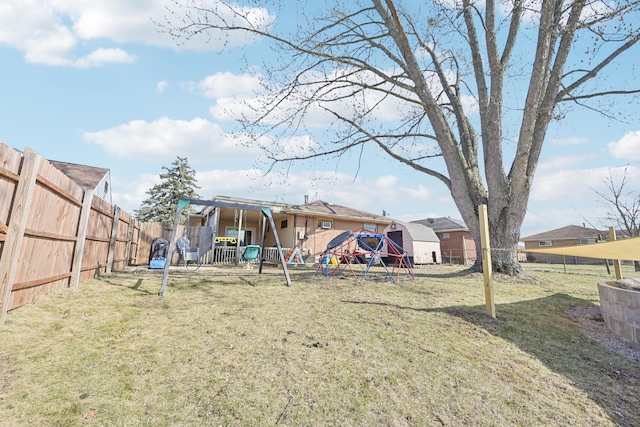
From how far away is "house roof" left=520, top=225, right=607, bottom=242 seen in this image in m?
33.5

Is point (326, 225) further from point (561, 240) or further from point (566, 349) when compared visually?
point (561, 240)

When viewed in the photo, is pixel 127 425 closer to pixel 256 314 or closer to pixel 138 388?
pixel 138 388

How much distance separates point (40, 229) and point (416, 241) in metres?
19.0

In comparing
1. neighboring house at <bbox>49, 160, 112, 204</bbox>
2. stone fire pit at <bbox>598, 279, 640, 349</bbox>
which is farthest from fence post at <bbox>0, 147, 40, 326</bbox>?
neighboring house at <bbox>49, 160, 112, 204</bbox>

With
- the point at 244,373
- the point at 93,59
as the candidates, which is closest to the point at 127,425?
the point at 244,373

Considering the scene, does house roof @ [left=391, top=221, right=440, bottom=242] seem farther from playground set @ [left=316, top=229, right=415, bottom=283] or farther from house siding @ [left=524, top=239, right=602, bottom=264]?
house siding @ [left=524, top=239, right=602, bottom=264]

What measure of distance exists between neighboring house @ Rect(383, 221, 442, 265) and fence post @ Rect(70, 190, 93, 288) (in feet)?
53.1

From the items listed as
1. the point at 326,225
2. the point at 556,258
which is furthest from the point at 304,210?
the point at 556,258

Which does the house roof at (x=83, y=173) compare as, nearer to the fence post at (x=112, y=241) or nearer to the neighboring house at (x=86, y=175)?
the neighboring house at (x=86, y=175)

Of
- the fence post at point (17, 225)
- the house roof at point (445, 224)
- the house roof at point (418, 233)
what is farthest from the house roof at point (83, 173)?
the house roof at point (445, 224)

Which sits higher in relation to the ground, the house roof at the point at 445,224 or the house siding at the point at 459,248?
the house roof at the point at 445,224

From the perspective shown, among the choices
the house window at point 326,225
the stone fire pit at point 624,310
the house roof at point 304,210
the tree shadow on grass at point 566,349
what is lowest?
the tree shadow on grass at point 566,349

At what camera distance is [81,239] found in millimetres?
5059

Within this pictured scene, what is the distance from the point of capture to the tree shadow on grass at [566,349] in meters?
2.63
